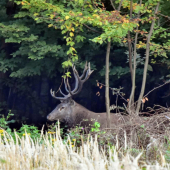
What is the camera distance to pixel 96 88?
1009 cm

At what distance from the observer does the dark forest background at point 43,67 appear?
26.6 ft

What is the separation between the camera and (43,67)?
892cm

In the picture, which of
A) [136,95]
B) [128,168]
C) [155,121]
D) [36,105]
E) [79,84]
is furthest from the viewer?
[36,105]

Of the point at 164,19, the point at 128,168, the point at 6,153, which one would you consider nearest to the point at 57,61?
the point at 164,19

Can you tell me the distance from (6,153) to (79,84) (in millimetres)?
3721

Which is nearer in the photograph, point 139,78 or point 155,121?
point 155,121

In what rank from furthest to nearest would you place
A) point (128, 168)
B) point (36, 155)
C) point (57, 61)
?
point (57, 61) → point (36, 155) → point (128, 168)

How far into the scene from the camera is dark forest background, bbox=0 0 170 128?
26.6 ft

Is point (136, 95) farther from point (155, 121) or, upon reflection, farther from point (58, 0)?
point (155, 121)

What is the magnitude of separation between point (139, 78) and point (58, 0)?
10.8 ft

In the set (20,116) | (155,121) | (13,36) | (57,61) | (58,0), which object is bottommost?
(20,116)

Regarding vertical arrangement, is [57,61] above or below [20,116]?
above

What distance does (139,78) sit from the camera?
9031 millimetres

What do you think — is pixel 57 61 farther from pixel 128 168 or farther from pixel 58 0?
pixel 128 168
